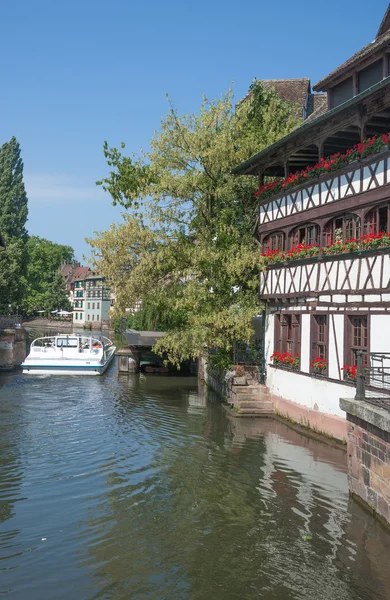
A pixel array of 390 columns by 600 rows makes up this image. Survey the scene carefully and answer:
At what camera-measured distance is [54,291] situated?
103 m

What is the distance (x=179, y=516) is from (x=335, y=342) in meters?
7.97

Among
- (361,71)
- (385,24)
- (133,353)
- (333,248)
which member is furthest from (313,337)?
(133,353)

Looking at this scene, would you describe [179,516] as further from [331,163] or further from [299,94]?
[299,94]

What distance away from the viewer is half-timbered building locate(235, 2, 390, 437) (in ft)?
49.4

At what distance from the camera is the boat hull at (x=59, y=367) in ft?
104

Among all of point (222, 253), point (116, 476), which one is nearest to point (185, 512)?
point (116, 476)

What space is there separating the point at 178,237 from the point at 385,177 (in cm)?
1111

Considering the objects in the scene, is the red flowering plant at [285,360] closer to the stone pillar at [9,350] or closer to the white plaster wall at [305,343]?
the white plaster wall at [305,343]

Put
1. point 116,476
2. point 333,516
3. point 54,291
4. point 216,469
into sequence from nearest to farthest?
1. point 333,516
2. point 116,476
3. point 216,469
4. point 54,291

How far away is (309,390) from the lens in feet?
58.8

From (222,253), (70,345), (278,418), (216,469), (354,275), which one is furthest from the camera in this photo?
(70,345)

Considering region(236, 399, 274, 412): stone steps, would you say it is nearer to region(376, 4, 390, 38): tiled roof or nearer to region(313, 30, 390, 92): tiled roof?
region(313, 30, 390, 92): tiled roof

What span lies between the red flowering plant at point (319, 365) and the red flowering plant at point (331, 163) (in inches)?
222

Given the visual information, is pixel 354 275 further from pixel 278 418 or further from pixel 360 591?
pixel 360 591
